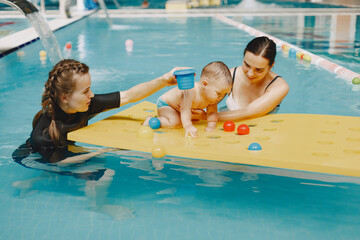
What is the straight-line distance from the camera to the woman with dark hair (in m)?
3.24

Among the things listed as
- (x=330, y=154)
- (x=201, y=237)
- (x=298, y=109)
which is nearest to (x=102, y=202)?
(x=201, y=237)

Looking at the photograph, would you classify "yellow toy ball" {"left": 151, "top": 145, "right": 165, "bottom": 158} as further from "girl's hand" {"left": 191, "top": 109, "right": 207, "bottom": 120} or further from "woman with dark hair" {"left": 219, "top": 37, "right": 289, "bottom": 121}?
"woman with dark hair" {"left": 219, "top": 37, "right": 289, "bottom": 121}

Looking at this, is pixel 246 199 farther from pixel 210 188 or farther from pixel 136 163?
pixel 136 163

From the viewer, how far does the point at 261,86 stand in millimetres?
3643

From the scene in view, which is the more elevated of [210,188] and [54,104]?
[54,104]

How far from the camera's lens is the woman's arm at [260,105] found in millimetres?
3479

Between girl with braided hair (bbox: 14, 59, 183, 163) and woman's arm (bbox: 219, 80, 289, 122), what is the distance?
57 cm

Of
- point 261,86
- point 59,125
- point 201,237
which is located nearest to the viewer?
point 201,237

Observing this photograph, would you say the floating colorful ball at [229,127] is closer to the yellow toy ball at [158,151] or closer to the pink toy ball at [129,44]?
the yellow toy ball at [158,151]

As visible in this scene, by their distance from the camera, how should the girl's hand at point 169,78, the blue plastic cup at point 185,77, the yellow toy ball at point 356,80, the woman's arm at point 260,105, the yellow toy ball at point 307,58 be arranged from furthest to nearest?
1. the yellow toy ball at point 307,58
2. the yellow toy ball at point 356,80
3. the woman's arm at point 260,105
4. the girl's hand at point 169,78
5. the blue plastic cup at point 185,77

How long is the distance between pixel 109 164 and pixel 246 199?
3.48 feet

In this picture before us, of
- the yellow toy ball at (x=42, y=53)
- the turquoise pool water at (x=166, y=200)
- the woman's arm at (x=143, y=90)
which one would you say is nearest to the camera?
the turquoise pool water at (x=166, y=200)

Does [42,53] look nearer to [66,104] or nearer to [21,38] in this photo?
[21,38]

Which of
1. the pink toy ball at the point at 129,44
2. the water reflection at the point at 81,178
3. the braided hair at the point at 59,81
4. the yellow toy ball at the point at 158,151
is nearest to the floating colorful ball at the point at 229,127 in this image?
the yellow toy ball at the point at 158,151
